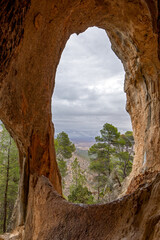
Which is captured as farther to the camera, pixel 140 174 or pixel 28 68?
pixel 140 174

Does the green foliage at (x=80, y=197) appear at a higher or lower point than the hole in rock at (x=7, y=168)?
lower

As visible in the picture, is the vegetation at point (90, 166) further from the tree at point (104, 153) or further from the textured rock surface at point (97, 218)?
the textured rock surface at point (97, 218)

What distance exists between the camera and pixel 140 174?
8.59 m

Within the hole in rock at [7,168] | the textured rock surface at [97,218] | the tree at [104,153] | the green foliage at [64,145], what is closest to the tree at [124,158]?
the tree at [104,153]

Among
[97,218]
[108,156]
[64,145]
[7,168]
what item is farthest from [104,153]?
[97,218]

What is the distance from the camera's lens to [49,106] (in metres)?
6.08

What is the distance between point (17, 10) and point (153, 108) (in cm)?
828

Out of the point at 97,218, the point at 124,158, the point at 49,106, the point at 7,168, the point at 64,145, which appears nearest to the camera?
the point at 97,218

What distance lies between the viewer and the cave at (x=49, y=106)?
9.73 feet

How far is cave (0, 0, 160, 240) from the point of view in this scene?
9.73 feet

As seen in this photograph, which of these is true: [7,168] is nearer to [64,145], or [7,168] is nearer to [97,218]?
[64,145]

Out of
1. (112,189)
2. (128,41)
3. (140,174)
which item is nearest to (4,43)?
(128,41)

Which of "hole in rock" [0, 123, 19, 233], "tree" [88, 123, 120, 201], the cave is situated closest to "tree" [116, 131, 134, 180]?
"tree" [88, 123, 120, 201]

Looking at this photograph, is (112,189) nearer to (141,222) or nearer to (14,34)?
(141,222)
